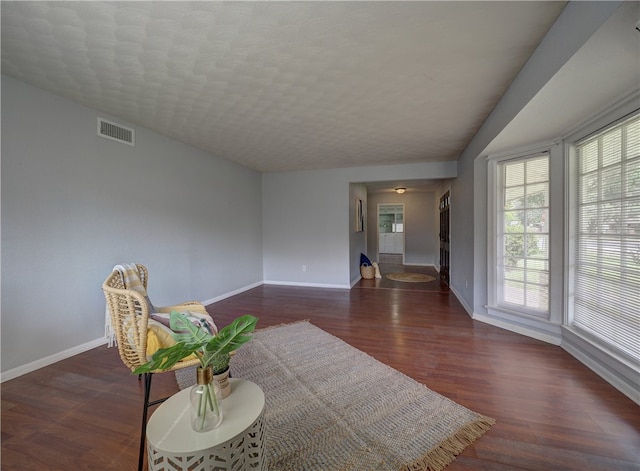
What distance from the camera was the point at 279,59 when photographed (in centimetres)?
191

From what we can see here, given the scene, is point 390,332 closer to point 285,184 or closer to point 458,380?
point 458,380

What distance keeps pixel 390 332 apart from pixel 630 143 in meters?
2.54

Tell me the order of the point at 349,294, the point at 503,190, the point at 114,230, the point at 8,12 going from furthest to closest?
the point at 349,294
the point at 503,190
the point at 114,230
the point at 8,12

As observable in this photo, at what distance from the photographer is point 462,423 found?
1.59 meters

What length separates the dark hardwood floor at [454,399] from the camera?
4.55ft

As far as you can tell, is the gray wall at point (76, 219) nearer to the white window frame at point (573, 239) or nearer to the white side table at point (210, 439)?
the white side table at point (210, 439)

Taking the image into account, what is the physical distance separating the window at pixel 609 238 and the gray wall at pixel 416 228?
18.1 feet

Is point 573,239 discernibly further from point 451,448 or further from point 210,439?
point 210,439

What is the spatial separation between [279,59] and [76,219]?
7.90 ft

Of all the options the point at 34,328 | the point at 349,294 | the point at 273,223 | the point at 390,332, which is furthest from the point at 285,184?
the point at 34,328

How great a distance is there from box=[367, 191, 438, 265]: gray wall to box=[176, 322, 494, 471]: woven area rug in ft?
19.2

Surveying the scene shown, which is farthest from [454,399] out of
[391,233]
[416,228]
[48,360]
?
[391,233]

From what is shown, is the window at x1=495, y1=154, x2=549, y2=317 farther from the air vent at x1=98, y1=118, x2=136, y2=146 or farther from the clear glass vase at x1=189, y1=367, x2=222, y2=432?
the air vent at x1=98, y1=118, x2=136, y2=146

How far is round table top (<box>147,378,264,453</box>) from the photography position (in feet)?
2.88
